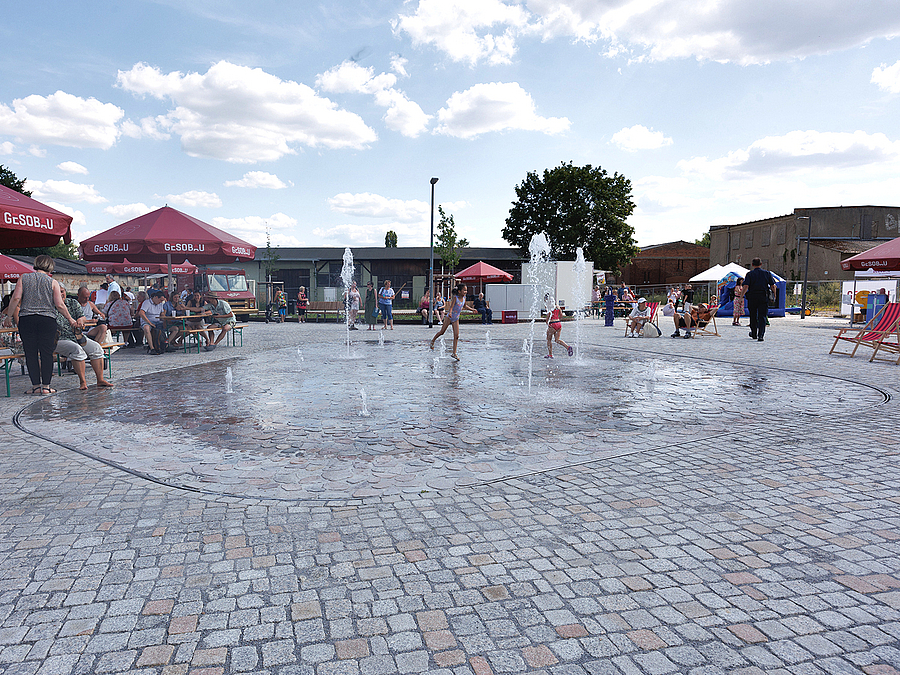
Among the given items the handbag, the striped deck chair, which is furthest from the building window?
the striped deck chair

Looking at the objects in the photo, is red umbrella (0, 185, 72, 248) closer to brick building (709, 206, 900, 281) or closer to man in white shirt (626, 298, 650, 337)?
man in white shirt (626, 298, 650, 337)

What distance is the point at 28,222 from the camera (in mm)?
7125

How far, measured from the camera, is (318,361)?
11828 millimetres

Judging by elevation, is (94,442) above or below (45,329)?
below

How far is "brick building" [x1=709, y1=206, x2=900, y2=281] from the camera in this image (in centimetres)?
4362

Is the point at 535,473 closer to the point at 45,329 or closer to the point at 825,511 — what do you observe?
the point at 825,511

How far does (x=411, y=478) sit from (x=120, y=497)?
6.75 ft

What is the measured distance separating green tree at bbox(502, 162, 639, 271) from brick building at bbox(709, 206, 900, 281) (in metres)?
9.35

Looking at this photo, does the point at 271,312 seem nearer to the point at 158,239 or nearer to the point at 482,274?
the point at 482,274

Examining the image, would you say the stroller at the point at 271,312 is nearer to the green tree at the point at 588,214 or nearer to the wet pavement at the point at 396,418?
the wet pavement at the point at 396,418

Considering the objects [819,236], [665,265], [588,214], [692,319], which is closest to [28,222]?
[692,319]

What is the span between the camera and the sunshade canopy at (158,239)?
11641mm

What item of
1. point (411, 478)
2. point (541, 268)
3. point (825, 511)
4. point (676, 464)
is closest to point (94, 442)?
point (411, 478)

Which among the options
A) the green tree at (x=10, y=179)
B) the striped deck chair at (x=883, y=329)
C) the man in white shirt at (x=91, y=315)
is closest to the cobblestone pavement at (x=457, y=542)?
the man in white shirt at (x=91, y=315)
